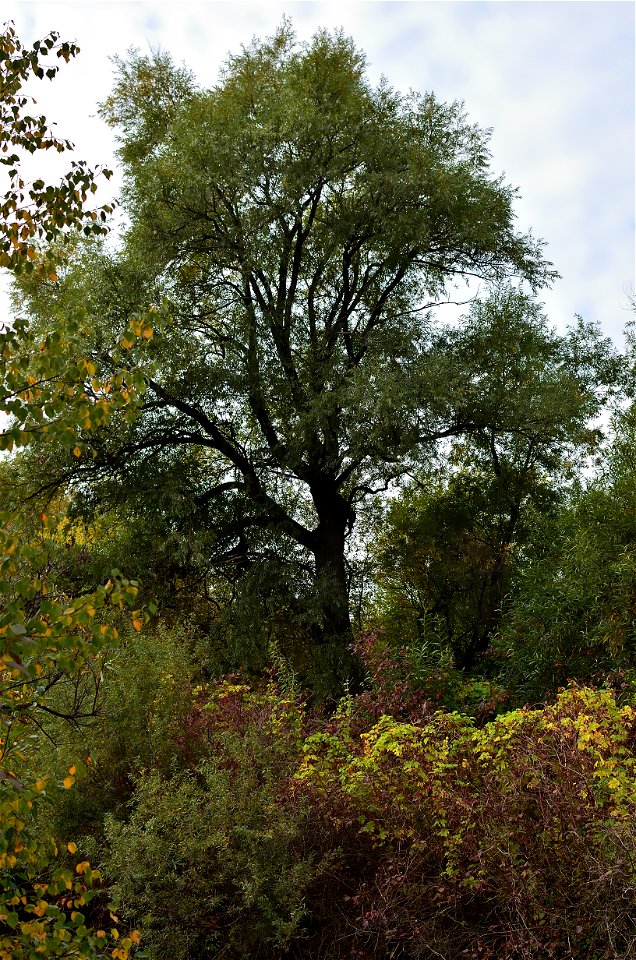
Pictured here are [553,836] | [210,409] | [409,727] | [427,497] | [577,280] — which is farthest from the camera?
[427,497]

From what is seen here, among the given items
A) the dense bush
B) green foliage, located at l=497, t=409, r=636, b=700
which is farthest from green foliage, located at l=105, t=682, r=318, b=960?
green foliage, located at l=497, t=409, r=636, b=700

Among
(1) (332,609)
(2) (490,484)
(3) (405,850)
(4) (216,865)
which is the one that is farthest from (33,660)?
(2) (490,484)

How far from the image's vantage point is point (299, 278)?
1418 centimetres

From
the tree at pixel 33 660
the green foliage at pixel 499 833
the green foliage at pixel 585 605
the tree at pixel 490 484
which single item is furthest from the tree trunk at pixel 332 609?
the tree at pixel 33 660

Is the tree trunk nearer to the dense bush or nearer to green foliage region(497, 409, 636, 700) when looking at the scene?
green foliage region(497, 409, 636, 700)

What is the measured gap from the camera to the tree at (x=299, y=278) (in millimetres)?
11469

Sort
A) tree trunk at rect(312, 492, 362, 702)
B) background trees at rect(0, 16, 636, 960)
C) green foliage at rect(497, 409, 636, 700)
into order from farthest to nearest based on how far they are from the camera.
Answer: tree trunk at rect(312, 492, 362, 702) → green foliage at rect(497, 409, 636, 700) → background trees at rect(0, 16, 636, 960)

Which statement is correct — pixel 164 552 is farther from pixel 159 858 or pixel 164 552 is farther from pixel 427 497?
pixel 159 858

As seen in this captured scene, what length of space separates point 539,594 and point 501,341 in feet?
15.3

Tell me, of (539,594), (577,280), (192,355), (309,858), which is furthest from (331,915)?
(577,280)

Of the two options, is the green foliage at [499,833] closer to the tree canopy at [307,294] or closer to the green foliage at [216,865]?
the green foliage at [216,865]

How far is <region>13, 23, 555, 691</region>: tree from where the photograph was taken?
11.5m

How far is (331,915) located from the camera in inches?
215

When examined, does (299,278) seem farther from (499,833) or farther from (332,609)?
(499,833)
